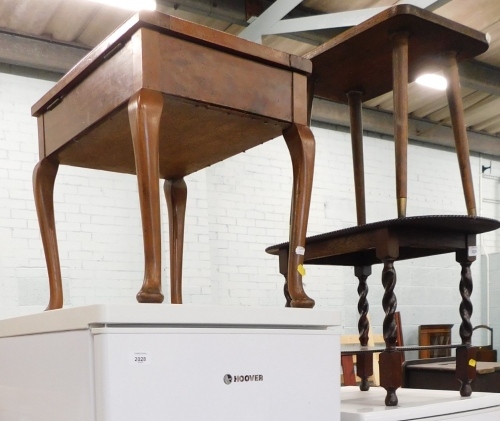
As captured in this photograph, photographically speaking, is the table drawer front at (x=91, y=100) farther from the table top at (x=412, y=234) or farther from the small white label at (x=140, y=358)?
the table top at (x=412, y=234)

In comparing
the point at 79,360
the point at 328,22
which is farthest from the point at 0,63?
the point at 79,360

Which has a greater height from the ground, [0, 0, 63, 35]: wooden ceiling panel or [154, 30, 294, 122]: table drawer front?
[0, 0, 63, 35]: wooden ceiling panel

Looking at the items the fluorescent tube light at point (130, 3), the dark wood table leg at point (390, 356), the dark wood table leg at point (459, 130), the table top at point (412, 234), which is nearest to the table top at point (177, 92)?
the table top at point (412, 234)

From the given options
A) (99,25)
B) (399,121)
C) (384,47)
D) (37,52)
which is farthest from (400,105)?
(37,52)

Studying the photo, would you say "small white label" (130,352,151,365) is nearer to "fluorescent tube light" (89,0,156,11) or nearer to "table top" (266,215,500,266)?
"table top" (266,215,500,266)

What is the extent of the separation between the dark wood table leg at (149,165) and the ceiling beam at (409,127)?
376 centimetres

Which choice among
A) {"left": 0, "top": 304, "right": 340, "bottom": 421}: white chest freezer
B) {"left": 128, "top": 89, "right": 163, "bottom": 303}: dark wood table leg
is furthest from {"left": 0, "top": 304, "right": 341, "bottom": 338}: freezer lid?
{"left": 128, "top": 89, "right": 163, "bottom": 303}: dark wood table leg

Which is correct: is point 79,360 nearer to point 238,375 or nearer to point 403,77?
point 238,375

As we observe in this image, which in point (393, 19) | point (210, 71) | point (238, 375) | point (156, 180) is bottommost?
point (238, 375)

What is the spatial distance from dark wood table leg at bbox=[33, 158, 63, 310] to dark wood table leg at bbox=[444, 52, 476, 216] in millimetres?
1067

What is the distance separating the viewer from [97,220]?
392cm

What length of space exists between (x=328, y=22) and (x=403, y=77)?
182 cm

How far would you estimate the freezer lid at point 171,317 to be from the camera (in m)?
0.94

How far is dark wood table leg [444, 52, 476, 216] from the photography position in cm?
167
